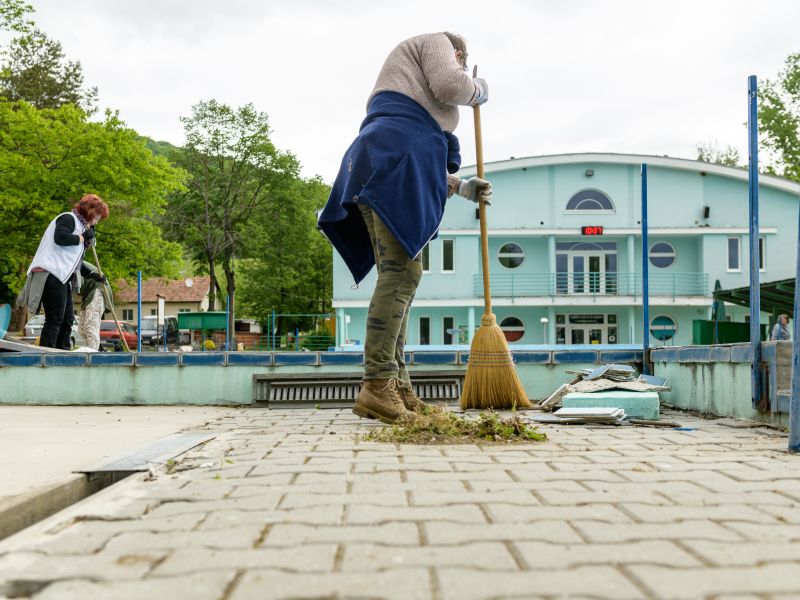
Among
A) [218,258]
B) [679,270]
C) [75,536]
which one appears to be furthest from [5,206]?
[75,536]

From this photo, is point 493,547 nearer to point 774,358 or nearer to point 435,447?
point 435,447

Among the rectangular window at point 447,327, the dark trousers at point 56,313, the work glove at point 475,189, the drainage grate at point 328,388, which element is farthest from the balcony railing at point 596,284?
the work glove at point 475,189

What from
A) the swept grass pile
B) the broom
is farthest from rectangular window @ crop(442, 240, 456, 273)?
the swept grass pile

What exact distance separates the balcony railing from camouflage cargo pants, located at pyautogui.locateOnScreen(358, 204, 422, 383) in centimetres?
2656

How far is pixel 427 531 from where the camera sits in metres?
1.77

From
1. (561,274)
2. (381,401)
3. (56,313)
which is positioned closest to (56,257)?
(56,313)

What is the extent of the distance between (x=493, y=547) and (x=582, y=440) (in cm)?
202

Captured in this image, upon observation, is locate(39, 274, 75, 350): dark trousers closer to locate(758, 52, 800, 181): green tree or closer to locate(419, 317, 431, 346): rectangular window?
locate(419, 317, 431, 346): rectangular window

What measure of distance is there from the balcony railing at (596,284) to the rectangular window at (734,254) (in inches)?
48.4

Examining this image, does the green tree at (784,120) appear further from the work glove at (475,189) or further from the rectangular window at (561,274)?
the work glove at (475,189)

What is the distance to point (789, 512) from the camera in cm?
198

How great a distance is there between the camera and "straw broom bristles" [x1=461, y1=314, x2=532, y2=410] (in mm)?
4926

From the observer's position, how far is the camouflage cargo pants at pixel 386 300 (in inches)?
158

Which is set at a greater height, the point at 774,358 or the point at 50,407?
the point at 774,358
